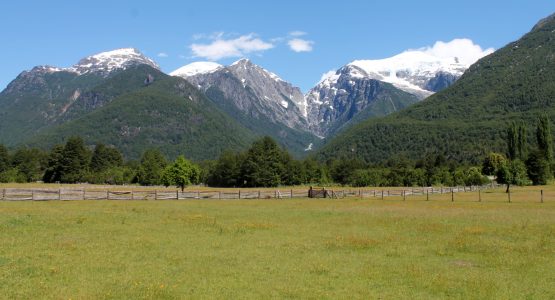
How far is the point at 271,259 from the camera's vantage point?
74.0 ft

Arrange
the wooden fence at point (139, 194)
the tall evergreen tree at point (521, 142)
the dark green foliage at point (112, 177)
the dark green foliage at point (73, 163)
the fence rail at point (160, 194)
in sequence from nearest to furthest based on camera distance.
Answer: the wooden fence at point (139, 194)
the fence rail at point (160, 194)
the dark green foliage at point (73, 163)
the dark green foliage at point (112, 177)
the tall evergreen tree at point (521, 142)

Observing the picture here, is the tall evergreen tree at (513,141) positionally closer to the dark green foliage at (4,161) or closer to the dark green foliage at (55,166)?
the dark green foliage at (55,166)

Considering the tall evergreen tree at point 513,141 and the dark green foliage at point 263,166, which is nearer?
the dark green foliage at point 263,166

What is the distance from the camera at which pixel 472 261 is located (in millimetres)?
22562

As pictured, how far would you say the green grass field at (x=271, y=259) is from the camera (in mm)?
16953

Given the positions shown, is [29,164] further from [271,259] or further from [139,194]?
[271,259]

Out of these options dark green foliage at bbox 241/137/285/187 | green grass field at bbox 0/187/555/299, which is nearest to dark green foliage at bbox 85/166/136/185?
dark green foliage at bbox 241/137/285/187

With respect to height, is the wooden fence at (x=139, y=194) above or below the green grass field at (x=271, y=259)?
above

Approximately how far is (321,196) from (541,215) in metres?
40.4

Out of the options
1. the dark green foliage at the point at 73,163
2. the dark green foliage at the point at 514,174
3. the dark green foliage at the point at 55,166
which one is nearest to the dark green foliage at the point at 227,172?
the dark green foliage at the point at 73,163

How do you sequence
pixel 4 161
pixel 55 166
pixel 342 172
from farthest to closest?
1. pixel 342 172
2. pixel 4 161
3. pixel 55 166

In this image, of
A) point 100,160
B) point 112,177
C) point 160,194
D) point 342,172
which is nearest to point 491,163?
point 342,172

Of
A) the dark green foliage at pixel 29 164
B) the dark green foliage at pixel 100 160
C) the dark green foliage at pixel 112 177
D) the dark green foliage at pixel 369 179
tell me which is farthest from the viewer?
the dark green foliage at pixel 100 160

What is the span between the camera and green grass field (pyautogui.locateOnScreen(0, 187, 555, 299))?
55.6ft
